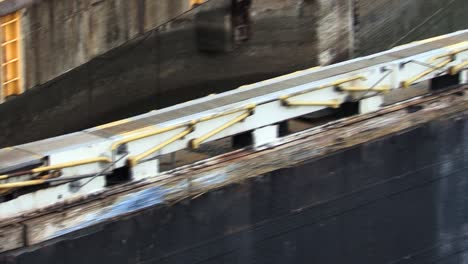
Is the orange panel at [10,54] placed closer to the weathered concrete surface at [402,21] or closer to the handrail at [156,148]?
the handrail at [156,148]

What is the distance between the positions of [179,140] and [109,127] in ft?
1.27

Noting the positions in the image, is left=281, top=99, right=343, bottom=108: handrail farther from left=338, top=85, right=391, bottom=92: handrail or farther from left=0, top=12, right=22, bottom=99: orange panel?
left=0, top=12, right=22, bottom=99: orange panel

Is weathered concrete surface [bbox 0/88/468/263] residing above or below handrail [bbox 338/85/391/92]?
below

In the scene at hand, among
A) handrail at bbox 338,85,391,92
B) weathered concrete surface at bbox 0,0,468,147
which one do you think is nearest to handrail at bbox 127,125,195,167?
handrail at bbox 338,85,391,92

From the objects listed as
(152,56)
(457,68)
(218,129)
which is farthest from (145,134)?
(152,56)

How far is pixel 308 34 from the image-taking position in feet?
24.0

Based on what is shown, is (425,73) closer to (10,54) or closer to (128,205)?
(128,205)

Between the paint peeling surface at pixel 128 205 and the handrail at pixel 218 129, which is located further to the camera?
the handrail at pixel 218 129

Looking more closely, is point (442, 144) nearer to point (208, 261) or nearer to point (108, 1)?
point (208, 261)

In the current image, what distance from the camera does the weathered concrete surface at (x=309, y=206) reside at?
407 centimetres

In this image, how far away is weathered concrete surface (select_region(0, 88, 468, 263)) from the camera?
4.07 meters

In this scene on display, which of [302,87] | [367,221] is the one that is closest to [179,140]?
[302,87]

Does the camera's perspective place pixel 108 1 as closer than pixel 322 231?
No

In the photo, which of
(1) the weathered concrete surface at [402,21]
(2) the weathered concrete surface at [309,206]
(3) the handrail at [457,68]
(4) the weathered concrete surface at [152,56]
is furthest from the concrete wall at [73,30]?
(3) the handrail at [457,68]
